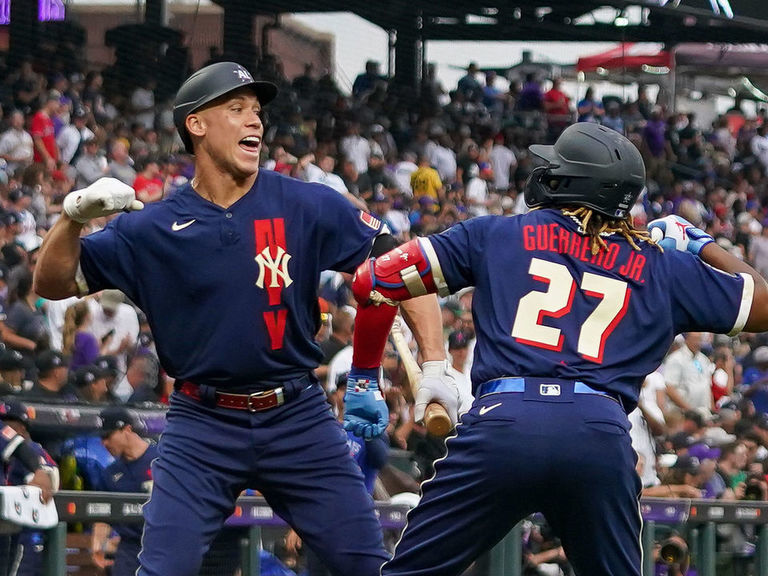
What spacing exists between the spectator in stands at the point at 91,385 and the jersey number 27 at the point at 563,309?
4175 mm

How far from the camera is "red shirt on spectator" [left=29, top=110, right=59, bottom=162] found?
42.2 ft

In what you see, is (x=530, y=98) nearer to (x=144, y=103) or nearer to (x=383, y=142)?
(x=383, y=142)

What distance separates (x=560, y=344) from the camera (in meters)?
4.09

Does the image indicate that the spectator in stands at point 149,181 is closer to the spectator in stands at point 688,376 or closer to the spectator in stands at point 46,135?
the spectator in stands at point 46,135

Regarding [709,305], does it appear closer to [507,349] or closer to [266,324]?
[507,349]

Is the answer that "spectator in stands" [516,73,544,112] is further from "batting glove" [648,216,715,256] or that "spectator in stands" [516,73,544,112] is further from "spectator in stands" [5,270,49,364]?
"batting glove" [648,216,715,256]

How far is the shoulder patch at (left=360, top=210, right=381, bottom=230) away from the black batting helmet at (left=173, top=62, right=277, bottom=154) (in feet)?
1.62

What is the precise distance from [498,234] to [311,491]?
918 millimetres

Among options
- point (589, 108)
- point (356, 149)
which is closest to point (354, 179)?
point (356, 149)

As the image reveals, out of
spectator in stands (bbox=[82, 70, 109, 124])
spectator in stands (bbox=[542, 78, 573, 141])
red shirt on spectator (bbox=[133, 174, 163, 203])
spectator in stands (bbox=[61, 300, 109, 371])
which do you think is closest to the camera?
spectator in stands (bbox=[61, 300, 109, 371])

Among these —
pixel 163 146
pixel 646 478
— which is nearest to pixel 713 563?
pixel 646 478

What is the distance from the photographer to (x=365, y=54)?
20109 millimetres

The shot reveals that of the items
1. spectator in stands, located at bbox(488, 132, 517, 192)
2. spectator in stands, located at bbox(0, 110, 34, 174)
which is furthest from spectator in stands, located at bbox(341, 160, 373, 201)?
spectator in stands, located at bbox(0, 110, 34, 174)

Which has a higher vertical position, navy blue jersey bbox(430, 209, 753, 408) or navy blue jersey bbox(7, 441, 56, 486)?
navy blue jersey bbox(430, 209, 753, 408)
